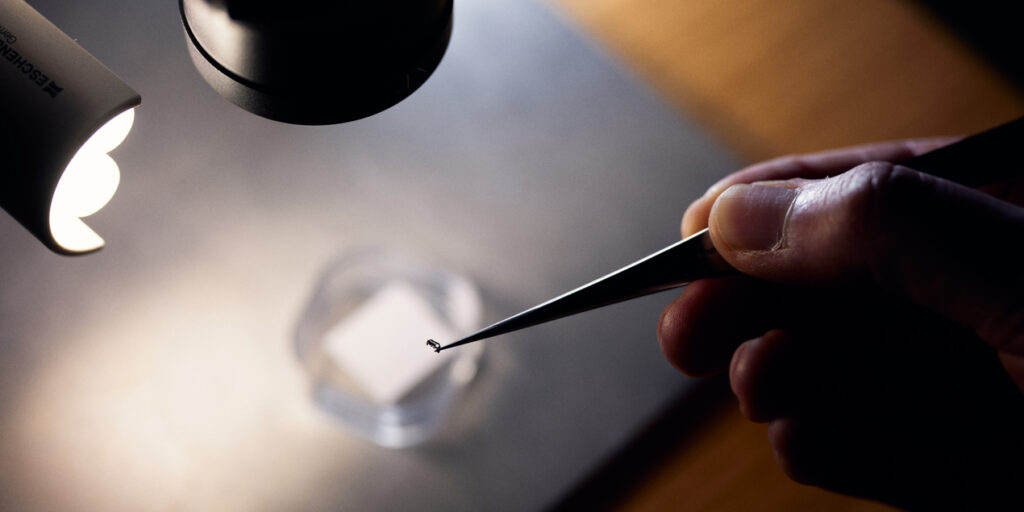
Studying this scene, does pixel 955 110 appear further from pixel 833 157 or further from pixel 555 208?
pixel 555 208

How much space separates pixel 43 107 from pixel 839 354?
19.2 inches

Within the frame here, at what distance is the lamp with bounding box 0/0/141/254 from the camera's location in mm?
255

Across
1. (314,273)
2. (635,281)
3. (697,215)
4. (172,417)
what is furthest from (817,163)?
(172,417)

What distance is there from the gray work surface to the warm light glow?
0.43 ft

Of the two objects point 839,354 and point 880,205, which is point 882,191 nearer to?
point 880,205

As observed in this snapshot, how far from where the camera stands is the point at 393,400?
0.45 metres

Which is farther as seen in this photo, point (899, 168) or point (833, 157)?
point (833, 157)

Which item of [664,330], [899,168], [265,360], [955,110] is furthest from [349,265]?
[955,110]

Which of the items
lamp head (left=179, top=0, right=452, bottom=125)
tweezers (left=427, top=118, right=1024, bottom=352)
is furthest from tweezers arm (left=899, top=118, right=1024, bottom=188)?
lamp head (left=179, top=0, right=452, bottom=125)

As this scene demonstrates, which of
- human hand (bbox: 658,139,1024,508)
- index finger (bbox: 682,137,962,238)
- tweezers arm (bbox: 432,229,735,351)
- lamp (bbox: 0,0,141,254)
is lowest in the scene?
human hand (bbox: 658,139,1024,508)

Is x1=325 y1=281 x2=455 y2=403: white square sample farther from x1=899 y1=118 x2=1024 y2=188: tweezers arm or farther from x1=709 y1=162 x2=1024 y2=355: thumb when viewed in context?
x1=899 y1=118 x2=1024 y2=188: tweezers arm

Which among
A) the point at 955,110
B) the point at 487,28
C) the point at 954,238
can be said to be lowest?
the point at 954,238

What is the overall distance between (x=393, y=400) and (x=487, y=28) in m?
0.31

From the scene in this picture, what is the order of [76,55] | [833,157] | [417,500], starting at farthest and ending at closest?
1. [833,157]
2. [417,500]
3. [76,55]
